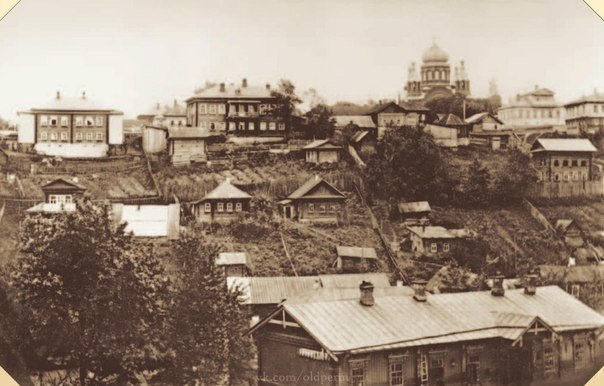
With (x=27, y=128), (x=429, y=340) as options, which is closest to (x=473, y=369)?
(x=429, y=340)

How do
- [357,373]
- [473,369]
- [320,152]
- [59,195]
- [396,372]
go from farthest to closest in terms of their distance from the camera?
[320,152], [59,195], [473,369], [396,372], [357,373]

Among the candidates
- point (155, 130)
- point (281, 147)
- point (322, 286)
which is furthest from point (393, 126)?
point (155, 130)

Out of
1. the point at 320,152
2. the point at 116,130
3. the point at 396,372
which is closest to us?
the point at 396,372

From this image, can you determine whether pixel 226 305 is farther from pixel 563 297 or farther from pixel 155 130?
pixel 563 297

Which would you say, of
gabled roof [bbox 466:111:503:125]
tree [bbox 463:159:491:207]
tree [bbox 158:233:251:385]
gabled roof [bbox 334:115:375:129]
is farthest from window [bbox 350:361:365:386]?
gabled roof [bbox 466:111:503:125]

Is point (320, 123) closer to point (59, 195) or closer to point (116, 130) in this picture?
point (116, 130)

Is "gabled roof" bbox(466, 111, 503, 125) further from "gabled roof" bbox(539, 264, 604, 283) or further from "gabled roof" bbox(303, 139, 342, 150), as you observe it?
"gabled roof" bbox(539, 264, 604, 283)

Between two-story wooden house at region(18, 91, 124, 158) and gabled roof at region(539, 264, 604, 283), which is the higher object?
two-story wooden house at region(18, 91, 124, 158)
